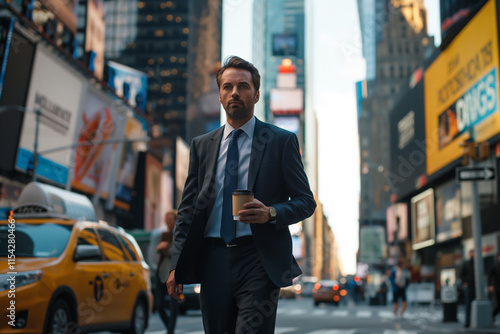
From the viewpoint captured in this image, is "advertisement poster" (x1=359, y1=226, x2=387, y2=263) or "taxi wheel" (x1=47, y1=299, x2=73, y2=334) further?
"advertisement poster" (x1=359, y1=226, x2=387, y2=263)

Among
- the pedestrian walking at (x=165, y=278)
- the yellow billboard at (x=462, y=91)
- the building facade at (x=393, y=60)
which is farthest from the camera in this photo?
the building facade at (x=393, y=60)

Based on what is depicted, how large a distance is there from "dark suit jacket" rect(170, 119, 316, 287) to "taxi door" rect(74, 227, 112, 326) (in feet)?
17.5

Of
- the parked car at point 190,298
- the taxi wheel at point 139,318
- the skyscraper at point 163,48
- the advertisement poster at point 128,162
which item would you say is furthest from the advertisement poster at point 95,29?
the skyscraper at point 163,48

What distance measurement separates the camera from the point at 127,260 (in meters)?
10.7

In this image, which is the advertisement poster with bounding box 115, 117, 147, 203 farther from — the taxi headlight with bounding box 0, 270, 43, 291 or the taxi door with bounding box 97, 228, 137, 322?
the taxi headlight with bounding box 0, 270, 43, 291

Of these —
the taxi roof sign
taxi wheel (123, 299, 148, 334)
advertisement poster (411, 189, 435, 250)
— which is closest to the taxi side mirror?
taxi wheel (123, 299, 148, 334)

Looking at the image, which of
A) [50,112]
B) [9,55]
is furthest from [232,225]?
[50,112]

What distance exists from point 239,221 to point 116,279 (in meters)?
6.97

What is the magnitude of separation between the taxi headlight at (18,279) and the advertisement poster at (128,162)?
147 ft

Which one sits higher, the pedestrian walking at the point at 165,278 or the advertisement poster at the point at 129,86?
the advertisement poster at the point at 129,86

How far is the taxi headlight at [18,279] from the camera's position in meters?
7.24

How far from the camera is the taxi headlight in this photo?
7.24 meters

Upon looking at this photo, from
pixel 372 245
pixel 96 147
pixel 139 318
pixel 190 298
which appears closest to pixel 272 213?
pixel 139 318

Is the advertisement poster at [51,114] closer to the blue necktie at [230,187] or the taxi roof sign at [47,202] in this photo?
the taxi roof sign at [47,202]
